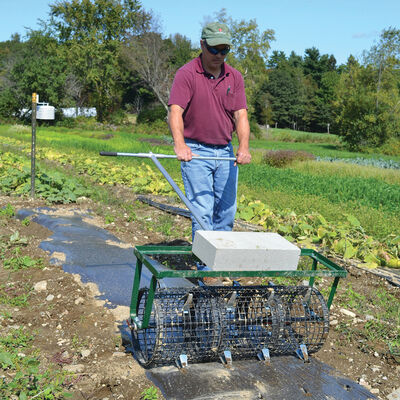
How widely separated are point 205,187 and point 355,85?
34.3m

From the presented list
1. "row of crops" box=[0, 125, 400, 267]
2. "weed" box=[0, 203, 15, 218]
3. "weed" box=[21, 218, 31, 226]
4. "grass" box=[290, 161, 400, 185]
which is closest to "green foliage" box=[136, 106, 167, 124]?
"grass" box=[290, 161, 400, 185]

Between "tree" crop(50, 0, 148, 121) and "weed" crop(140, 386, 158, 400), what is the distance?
43.2 m

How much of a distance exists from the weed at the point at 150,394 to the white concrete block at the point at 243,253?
2.36 feet

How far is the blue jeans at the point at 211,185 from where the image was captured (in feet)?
12.6

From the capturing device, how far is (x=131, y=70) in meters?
47.2

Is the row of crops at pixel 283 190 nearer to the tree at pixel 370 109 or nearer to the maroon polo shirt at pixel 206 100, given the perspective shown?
the maroon polo shirt at pixel 206 100

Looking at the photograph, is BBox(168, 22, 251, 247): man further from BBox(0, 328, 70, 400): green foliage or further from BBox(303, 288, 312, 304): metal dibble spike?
BBox(0, 328, 70, 400): green foliage

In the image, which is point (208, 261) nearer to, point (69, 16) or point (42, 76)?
point (42, 76)

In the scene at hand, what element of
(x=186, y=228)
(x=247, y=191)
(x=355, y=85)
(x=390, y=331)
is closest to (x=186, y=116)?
(x=390, y=331)

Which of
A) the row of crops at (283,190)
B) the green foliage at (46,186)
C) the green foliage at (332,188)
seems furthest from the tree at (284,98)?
the green foliage at (46,186)

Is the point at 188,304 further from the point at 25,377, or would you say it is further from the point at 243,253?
the point at 25,377

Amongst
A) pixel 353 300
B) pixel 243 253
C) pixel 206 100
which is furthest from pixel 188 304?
pixel 353 300

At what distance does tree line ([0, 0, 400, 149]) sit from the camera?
33844 millimetres

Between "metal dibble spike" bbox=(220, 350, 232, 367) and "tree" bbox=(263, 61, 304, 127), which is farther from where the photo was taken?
"tree" bbox=(263, 61, 304, 127)
